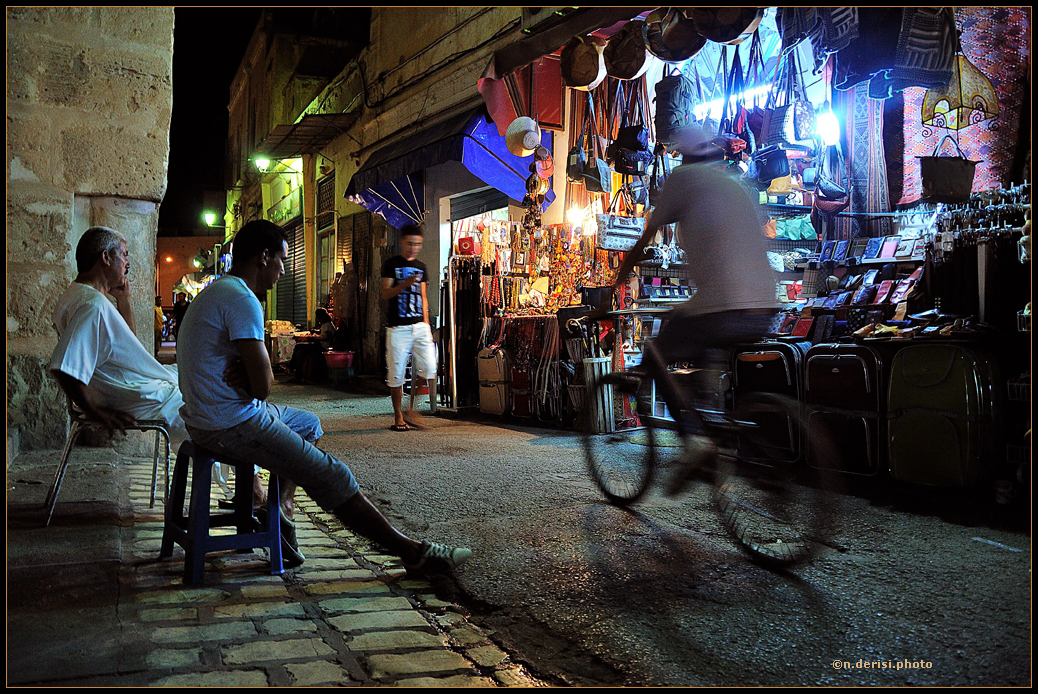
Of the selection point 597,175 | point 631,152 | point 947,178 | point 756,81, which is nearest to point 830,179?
point 756,81

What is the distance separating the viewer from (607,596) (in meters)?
3.12

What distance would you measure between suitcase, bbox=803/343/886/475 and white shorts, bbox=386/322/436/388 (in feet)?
14.4

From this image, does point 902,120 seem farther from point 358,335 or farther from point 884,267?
point 358,335

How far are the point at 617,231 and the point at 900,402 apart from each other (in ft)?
12.4

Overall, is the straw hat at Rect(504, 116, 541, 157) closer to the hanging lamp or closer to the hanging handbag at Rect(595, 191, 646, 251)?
the hanging handbag at Rect(595, 191, 646, 251)

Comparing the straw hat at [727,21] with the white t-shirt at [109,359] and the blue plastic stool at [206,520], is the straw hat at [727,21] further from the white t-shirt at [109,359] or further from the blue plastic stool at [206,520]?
the blue plastic stool at [206,520]

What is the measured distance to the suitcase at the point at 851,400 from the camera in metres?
5.20

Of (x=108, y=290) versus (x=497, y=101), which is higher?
(x=497, y=101)

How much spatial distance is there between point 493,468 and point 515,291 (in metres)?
4.15

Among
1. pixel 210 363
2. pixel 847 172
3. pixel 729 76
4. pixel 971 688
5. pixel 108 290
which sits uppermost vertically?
pixel 729 76

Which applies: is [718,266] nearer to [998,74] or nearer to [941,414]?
[941,414]

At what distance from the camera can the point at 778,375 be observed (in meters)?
5.92

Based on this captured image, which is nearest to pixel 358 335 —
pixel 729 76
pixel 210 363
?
pixel 729 76

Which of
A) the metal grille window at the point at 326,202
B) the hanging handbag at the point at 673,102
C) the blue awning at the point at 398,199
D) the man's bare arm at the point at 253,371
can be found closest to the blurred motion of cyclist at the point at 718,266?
the man's bare arm at the point at 253,371
